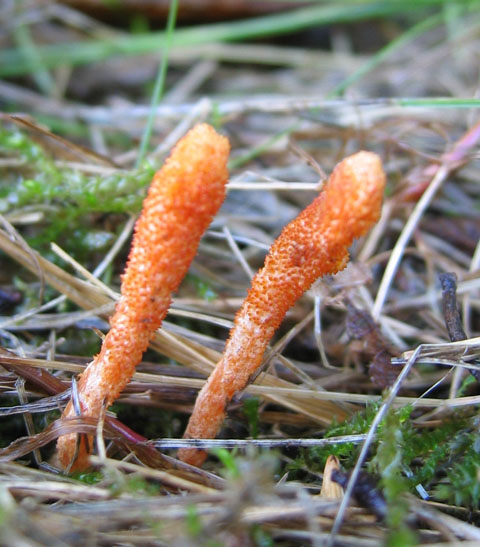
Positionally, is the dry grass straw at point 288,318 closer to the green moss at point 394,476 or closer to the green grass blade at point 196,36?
the green moss at point 394,476

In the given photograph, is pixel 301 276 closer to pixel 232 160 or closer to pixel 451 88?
pixel 232 160

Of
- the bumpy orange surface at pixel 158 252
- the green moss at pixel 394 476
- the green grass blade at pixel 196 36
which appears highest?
the green grass blade at pixel 196 36

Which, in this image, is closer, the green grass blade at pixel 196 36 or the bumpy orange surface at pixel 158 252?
the bumpy orange surface at pixel 158 252

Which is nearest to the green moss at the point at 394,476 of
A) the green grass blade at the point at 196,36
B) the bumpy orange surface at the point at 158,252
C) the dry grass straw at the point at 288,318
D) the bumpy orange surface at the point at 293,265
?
the dry grass straw at the point at 288,318

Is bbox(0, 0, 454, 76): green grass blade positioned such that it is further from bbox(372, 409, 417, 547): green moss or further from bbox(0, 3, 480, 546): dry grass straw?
bbox(372, 409, 417, 547): green moss

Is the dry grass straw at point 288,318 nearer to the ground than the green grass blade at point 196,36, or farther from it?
nearer to the ground

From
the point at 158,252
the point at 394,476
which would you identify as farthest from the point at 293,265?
the point at 394,476

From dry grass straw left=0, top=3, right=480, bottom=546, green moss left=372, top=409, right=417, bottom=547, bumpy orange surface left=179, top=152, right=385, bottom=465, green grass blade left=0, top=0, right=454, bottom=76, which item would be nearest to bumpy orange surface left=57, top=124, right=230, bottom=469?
dry grass straw left=0, top=3, right=480, bottom=546

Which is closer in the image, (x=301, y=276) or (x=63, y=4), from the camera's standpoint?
(x=301, y=276)

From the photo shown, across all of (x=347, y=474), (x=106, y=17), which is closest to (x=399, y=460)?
(x=347, y=474)
